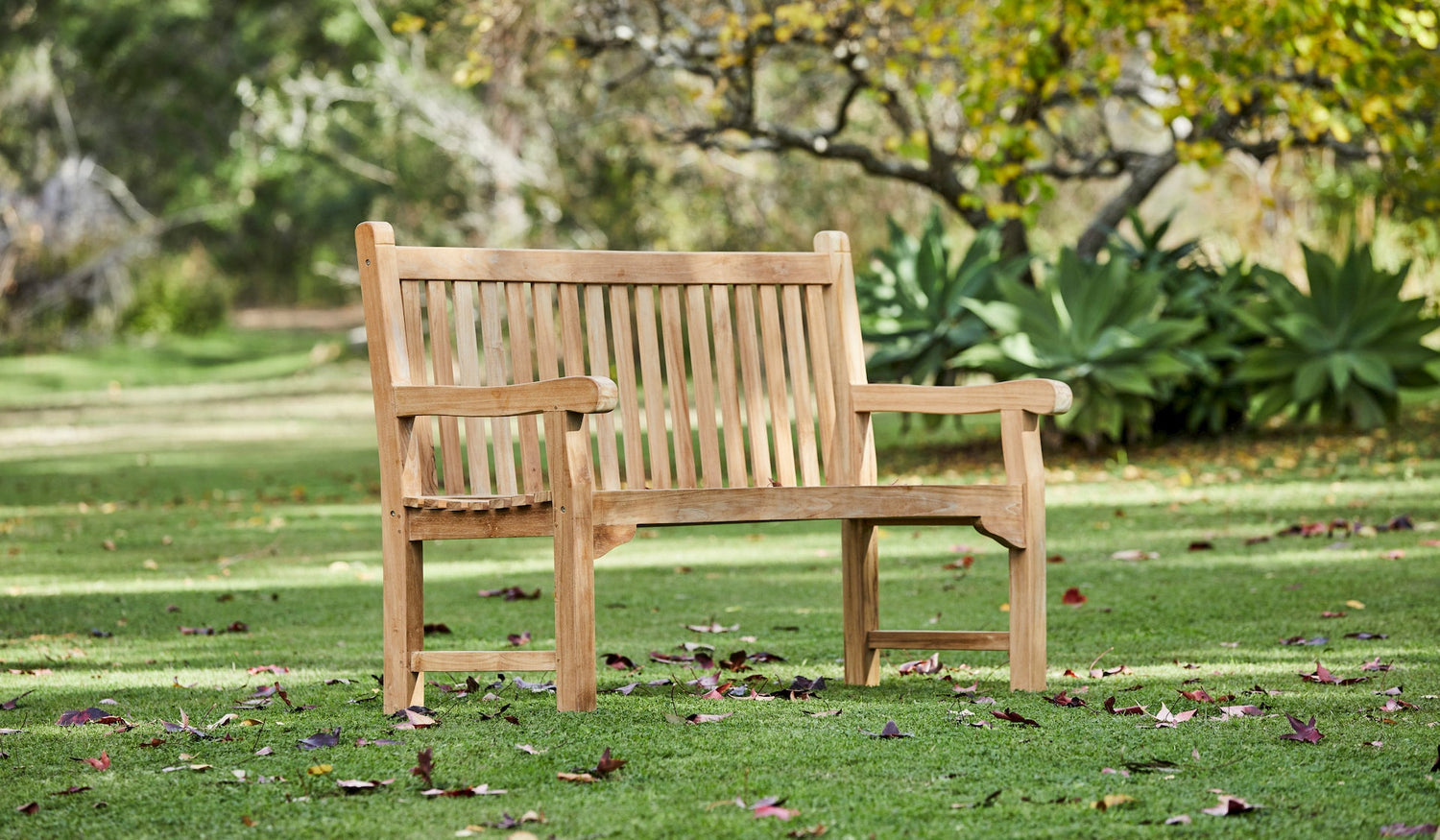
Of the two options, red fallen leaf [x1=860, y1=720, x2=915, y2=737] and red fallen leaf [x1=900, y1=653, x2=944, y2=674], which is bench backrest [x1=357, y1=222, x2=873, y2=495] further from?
red fallen leaf [x1=860, y1=720, x2=915, y2=737]

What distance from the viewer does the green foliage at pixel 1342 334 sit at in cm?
930

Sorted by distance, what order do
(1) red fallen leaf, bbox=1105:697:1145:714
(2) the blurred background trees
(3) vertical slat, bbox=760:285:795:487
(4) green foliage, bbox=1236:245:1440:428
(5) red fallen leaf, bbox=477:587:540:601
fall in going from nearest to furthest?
(1) red fallen leaf, bbox=1105:697:1145:714 < (3) vertical slat, bbox=760:285:795:487 < (5) red fallen leaf, bbox=477:587:540:601 < (2) the blurred background trees < (4) green foliage, bbox=1236:245:1440:428

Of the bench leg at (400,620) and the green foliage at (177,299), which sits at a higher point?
the green foliage at (177,299)

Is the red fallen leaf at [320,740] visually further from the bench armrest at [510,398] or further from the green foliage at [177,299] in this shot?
the green foliage at [177,299]

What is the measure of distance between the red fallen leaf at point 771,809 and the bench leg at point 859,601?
1219 mm

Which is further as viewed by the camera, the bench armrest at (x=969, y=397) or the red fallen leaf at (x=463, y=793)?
the bench armrest at (x=969, y=397)

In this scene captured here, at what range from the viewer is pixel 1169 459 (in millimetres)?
9586

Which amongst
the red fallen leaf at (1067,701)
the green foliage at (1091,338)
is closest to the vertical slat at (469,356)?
the red fallen leaf at (1067,701)

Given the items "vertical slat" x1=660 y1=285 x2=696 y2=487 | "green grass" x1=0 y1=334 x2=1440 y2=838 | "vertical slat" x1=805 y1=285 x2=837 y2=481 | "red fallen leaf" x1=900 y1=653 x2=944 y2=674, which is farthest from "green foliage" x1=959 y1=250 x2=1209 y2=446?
"vertical slat" x1=660 y1=285 x2=696 y2=487

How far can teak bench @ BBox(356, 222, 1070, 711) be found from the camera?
3.24 metres

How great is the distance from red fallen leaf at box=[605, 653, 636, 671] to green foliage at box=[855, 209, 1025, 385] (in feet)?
17.4

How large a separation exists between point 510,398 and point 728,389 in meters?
0.72

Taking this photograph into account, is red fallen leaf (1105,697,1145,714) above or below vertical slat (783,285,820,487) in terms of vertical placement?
below

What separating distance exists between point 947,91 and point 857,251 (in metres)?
9.86
